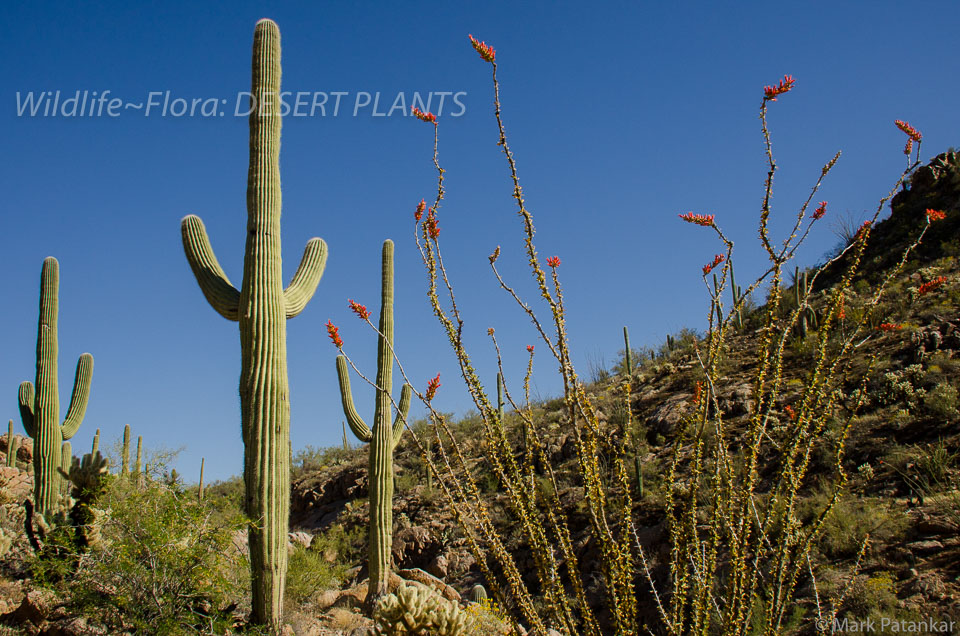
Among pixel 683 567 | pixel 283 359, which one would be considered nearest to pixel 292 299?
pixel 283 359

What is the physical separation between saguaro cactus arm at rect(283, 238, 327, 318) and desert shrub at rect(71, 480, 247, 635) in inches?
94.6

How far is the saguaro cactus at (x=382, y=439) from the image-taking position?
961 cm

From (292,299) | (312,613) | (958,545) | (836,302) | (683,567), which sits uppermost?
(292,299)

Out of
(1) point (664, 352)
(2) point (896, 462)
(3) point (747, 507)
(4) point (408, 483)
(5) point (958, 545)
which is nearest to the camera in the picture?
(3) point (747, 507)

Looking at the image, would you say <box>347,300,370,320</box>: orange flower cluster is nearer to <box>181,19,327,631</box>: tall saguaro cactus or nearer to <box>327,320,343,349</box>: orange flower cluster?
<box>327,320,343,349</box>: orange flower cluster

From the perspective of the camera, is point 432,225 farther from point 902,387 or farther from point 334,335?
point 902,387

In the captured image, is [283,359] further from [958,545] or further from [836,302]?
[958,545]

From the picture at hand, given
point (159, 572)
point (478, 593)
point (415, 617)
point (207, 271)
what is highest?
point (207, 271)

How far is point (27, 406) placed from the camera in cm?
1142

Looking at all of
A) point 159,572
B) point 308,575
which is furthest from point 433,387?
point 308,575

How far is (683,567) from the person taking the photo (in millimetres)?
2514

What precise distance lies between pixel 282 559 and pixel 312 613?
302 centimetres

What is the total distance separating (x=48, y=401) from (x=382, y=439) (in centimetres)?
587

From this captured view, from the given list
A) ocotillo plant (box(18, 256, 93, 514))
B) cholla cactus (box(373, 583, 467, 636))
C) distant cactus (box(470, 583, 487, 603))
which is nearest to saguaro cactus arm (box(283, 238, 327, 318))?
→ cholla cactus (box(373, 583, 467, 636))
